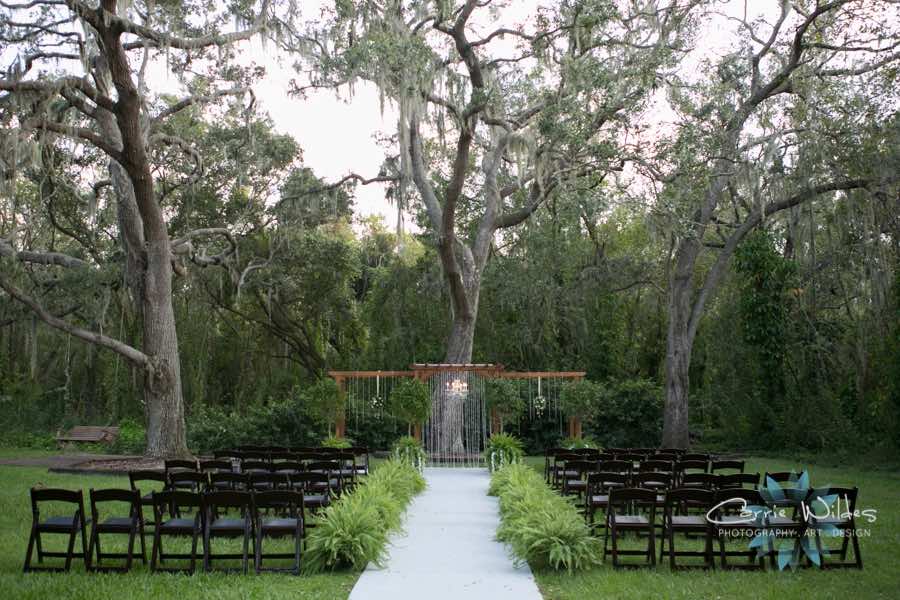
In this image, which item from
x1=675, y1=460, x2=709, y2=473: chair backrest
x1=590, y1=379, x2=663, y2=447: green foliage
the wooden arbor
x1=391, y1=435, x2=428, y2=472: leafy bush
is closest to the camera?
x1=675, y1=460, x2=709, y2=473: chair backrest

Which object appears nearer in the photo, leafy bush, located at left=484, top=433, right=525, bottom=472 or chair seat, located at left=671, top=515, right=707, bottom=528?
chair seat, located at left=671, top=515, right=707, bottom=528

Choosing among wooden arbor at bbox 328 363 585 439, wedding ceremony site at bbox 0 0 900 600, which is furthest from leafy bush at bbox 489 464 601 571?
wooden arbor at bbox 328 363 585 439

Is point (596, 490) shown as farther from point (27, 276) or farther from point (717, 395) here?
point (27, 276)

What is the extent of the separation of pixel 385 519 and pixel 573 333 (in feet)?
55.9

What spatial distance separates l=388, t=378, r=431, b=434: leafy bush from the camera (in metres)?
17.3

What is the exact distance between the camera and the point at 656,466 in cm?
1139

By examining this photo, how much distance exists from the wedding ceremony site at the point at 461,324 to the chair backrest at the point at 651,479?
5 cm

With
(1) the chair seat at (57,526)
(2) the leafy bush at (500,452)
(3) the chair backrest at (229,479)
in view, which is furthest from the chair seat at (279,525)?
(2) the leafy bush at (500,452)

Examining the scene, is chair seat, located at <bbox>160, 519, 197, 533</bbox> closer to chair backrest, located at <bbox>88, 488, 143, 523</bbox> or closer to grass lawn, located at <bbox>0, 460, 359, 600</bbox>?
chair backrest, located at <bbox>88, 488, 143, 523</bbox>

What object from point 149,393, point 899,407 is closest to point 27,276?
point 149,393

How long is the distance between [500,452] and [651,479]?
6.46 metres

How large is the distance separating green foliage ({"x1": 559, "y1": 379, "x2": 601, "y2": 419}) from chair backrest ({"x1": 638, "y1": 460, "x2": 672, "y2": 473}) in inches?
256

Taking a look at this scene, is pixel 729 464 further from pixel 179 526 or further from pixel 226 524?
pixel 179 526

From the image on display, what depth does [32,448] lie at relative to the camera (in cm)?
2262
